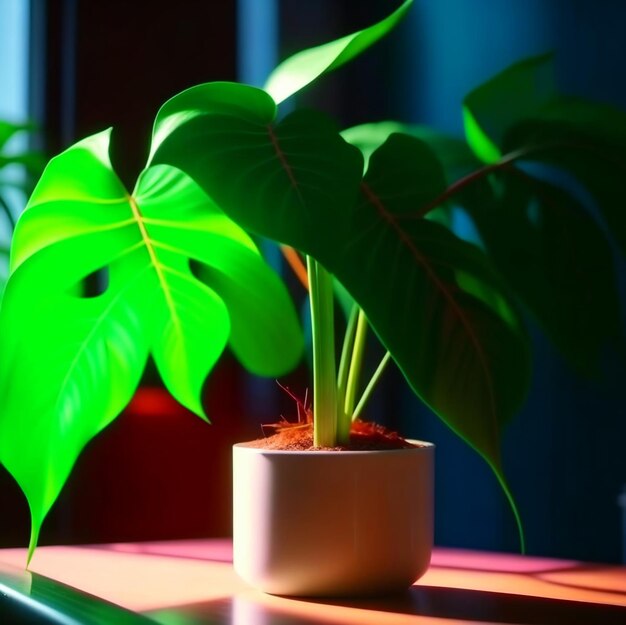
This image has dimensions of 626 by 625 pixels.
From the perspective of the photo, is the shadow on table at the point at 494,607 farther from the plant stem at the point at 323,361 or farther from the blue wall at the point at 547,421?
the blue wall at the point at 547,421

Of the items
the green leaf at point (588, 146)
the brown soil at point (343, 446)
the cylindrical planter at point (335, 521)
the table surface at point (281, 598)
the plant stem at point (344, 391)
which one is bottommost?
the table surface at point (281, 598)

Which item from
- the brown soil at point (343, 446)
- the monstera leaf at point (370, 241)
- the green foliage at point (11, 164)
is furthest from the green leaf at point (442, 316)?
the green foliage at point (11, 164)

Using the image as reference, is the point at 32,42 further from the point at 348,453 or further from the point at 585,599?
the point at 585,599

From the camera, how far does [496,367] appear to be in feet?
1.80

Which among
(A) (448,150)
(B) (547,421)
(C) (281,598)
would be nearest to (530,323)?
(B) (547,421)

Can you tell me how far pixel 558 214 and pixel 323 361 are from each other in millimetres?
311

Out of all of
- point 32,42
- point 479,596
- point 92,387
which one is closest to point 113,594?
point 92,387

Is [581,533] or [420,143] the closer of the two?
[420,143]

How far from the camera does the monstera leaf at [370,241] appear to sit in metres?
0.50

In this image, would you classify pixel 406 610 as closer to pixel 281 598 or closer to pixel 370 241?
pixel 281 598

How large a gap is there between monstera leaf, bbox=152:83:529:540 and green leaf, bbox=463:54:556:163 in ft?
0.97

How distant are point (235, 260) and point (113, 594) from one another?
27 centimetres

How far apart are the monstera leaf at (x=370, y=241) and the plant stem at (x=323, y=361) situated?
8 centimetres

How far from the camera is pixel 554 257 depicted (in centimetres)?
83
